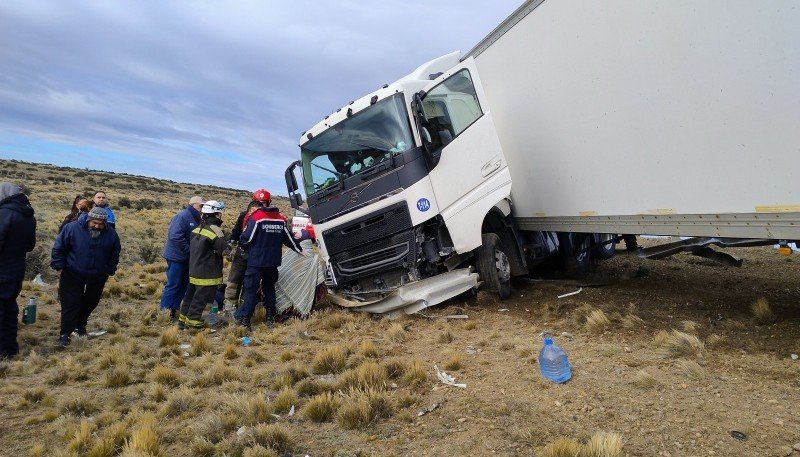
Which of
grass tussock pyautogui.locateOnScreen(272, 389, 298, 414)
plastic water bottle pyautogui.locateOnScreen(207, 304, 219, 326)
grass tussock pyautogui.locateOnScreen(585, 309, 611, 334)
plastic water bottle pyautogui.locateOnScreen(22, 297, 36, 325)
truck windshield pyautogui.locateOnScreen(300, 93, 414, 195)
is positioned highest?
truck windshield pyautogui.locateOnScreen(300, 93, 414, 195)

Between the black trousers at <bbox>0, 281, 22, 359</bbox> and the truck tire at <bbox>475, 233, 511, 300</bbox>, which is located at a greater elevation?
the black trousers at <bbox>0, 281, 22, 359</bbox>

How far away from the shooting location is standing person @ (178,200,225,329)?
23.2 ft

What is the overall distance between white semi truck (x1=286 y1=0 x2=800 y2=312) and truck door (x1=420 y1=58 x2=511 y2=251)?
0.02 m

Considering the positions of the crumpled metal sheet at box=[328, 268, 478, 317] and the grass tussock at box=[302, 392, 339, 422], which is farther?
the crumpled metal sheet at box=[328, 268, 478, 317]

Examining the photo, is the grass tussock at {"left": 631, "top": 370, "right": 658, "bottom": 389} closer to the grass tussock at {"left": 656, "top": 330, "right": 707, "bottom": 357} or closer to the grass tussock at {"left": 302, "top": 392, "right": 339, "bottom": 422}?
the grass tussock at {"left": 656, "top": 330, "right": 707, "bottom": 357}

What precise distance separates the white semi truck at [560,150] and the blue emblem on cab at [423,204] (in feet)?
0.07

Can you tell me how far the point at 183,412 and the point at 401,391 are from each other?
73.5 inches

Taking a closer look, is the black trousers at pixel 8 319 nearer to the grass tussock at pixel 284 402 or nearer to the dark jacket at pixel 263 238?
the dark jacket at pixel 263 238

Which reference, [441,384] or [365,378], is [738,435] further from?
[365,378]

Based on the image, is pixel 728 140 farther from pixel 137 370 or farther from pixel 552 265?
pixel 137 370

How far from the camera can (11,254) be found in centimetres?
598

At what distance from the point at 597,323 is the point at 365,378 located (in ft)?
9.19

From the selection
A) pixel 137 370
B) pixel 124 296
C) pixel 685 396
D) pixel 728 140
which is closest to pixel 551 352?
pixel 685 396

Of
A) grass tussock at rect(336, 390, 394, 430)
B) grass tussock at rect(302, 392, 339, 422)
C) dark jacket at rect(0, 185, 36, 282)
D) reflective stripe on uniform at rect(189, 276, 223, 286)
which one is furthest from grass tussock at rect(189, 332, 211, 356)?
grass tussock at rect(336, 390, 394, 430)
